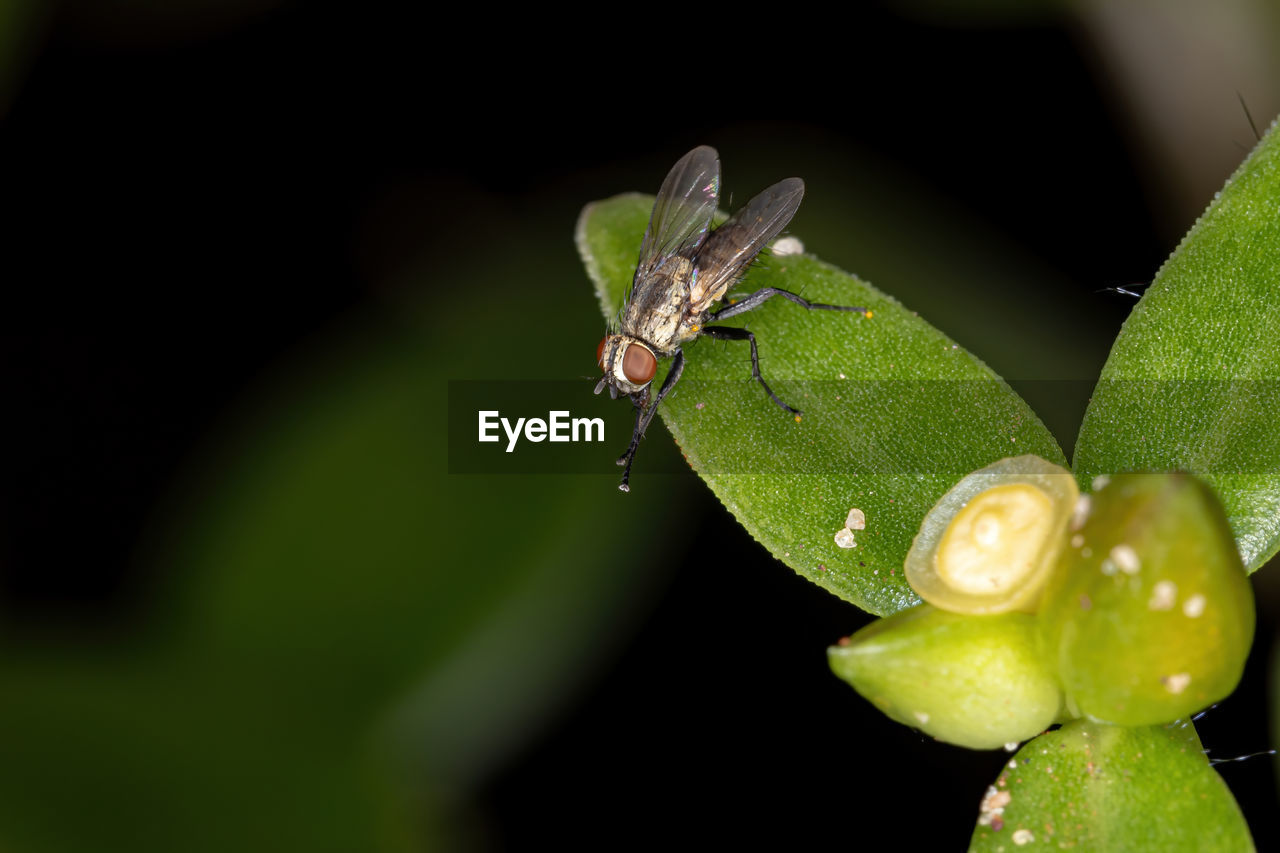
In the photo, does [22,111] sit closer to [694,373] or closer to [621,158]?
[621,158]

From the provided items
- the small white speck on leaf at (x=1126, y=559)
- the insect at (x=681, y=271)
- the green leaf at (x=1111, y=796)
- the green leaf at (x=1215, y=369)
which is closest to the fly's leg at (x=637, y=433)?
the insect at (x=681, y=271)

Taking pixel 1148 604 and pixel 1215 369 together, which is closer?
pixel 1148 604

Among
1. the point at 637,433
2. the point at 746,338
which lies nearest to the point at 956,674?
the point at 746,338

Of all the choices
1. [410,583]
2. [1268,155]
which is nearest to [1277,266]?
[1268,155]

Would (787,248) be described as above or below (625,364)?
above

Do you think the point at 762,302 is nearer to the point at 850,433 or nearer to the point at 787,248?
the point at 787,248

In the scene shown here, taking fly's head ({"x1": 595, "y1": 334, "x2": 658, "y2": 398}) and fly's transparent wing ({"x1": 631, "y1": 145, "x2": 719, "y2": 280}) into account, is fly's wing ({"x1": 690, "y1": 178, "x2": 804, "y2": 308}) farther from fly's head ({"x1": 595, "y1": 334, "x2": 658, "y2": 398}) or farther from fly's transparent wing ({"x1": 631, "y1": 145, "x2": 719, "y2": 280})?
fly's head ({"x1": 595, "y1": 334, "x2": 658, "y2": 398})
